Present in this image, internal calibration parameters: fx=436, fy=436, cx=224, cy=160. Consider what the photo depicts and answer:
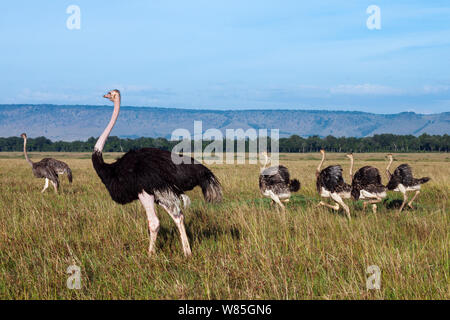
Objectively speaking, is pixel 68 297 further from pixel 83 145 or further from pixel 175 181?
pixel 83 145

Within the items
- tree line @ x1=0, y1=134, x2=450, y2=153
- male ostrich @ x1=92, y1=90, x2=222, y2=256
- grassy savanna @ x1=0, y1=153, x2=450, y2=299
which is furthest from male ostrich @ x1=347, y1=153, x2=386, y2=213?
tree line @ x1=0, y1=134, x2=450, y2=153

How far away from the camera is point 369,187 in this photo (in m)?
9.95

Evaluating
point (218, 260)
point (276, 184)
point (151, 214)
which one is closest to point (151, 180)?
point (151, 214)

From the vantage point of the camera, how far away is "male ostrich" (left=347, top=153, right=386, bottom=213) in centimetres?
989

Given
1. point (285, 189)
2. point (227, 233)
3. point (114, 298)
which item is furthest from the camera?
point (285, 189)

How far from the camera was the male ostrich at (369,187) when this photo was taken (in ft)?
32.4

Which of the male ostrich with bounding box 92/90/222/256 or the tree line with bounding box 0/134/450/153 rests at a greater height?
the tree line with bounding box 0/134/450/153

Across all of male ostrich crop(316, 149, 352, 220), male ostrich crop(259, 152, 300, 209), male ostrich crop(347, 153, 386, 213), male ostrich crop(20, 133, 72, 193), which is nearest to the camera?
male ostrich crop(316, 149, 352, 220)

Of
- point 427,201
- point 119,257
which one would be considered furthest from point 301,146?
point 119,257

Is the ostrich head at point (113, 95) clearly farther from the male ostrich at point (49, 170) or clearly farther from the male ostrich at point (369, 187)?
the male ostrich at point (49, 170)

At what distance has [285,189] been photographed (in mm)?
10117

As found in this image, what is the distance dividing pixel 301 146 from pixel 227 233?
12514 centimetres

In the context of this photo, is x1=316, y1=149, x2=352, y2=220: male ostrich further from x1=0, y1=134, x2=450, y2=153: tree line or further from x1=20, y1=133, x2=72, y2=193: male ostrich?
x1=0, y1=134, x2=450, y2=153: tree line
